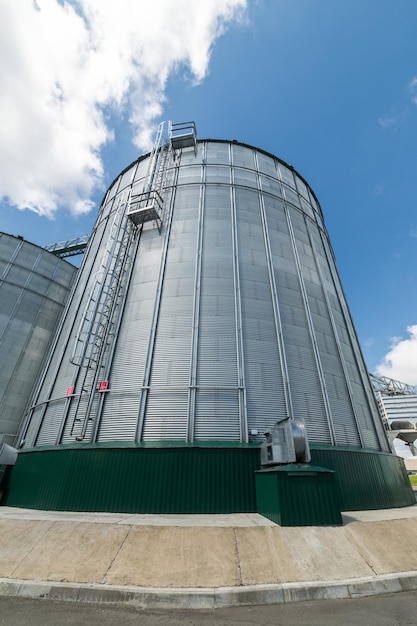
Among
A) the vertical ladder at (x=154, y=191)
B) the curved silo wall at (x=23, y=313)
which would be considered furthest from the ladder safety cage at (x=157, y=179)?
the curved silo wall at (x=23, y=313)

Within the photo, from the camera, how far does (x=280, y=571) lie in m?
7.16

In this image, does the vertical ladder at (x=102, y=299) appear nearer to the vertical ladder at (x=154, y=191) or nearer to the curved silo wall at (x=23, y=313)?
the vertical ladder at (x=154, y=191)

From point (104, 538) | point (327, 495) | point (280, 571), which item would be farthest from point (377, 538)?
point (104, 538)

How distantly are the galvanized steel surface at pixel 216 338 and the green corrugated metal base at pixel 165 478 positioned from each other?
2.57ft

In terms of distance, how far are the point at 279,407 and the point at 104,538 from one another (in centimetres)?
874

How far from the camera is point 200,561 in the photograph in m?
7.41

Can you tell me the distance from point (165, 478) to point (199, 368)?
492 cm

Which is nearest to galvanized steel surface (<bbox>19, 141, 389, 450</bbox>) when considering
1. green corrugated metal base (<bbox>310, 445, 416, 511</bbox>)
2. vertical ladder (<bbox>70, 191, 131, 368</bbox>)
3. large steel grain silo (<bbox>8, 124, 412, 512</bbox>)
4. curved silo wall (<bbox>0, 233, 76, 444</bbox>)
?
large steel grain silo (<bbox>8, 124, 412, 512</bbox>)

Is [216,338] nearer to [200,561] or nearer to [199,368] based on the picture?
[199,368]

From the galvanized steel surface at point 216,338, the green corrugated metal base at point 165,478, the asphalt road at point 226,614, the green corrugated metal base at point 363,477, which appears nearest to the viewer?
the asphalt road at point 226,614

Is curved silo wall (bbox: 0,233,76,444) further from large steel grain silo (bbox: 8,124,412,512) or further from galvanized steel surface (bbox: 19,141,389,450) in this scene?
galvanized steel surface (bbox: 19,141,389,450)

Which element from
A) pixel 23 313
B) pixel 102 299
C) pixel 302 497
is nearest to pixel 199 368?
pixel 302 497

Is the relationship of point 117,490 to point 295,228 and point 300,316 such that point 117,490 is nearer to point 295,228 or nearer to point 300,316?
point 300,316

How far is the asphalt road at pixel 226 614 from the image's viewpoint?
18.4ft
